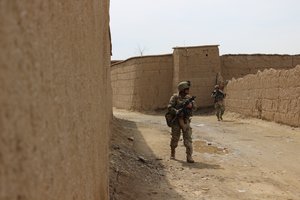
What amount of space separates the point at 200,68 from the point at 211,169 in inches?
536

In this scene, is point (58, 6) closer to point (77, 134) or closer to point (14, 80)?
point (14, 80)

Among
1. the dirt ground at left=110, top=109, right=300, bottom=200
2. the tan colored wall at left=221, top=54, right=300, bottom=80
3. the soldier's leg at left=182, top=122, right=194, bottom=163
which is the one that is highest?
the tan colored wall at left=221, top=54, right=300, bottom=80

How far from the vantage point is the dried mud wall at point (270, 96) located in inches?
447

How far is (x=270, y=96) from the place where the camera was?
13047 mm

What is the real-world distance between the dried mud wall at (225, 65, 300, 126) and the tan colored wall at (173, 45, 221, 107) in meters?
2.76

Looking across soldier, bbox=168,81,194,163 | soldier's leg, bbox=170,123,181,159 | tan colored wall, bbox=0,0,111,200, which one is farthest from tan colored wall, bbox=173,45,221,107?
tan colored wall, bbox=0,0,111,200

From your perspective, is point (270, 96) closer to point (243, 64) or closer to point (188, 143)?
point (188, 143)

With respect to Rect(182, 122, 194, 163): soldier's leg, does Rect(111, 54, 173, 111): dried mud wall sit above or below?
above

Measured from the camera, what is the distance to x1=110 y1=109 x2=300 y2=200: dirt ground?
201 inches

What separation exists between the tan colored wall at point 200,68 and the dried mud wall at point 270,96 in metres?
2.76

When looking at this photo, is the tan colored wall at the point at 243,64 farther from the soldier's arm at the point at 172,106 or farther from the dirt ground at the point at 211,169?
the soldier's arm at the point at 172,106

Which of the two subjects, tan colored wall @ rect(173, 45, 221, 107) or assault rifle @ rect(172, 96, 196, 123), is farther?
tan colored wall @ rect(173, 45, 221, 107)

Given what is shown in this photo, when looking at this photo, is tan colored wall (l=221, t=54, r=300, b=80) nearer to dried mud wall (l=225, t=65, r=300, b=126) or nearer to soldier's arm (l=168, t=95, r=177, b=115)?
dried mud wall (l=225, t=65, r=300, b=126)

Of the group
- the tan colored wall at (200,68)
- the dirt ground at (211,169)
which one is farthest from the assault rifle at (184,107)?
the tan colored wall at (200,68)
